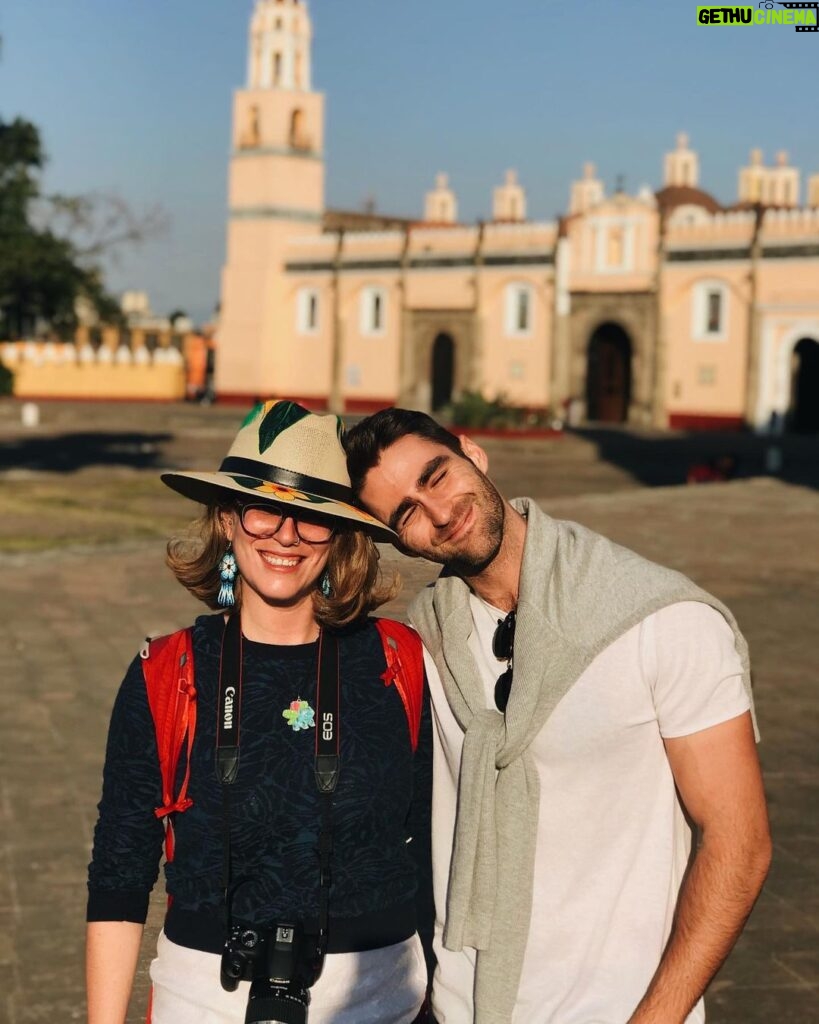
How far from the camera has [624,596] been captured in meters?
2.06

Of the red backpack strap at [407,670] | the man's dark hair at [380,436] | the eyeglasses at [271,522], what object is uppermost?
the man's dark hair at [380,436]

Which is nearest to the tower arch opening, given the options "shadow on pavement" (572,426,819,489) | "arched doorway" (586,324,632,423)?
"arched doorway" (586,324,632,423)

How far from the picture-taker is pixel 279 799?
2.19 m

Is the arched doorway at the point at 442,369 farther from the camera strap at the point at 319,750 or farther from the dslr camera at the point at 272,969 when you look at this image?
the dslr camera at the point at 272,969

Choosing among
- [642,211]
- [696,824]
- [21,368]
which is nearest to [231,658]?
[696,824]

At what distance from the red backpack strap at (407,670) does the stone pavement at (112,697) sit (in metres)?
0.29

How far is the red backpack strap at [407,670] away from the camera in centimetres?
228

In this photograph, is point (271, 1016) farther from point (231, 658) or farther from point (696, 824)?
point (696, 824)

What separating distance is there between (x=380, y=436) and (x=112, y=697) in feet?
20.0

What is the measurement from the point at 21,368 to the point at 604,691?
47885 millimetres

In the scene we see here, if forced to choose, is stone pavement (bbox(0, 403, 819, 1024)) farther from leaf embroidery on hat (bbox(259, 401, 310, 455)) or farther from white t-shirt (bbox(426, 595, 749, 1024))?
white t-shirt (bbox(426, 595, 749, 1024))

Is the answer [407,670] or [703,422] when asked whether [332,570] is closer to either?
[407,670]

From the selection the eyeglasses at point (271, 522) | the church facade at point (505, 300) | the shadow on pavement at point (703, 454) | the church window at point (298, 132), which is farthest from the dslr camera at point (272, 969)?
the church window at point (298, 132)

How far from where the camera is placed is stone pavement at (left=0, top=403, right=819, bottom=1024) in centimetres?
451
